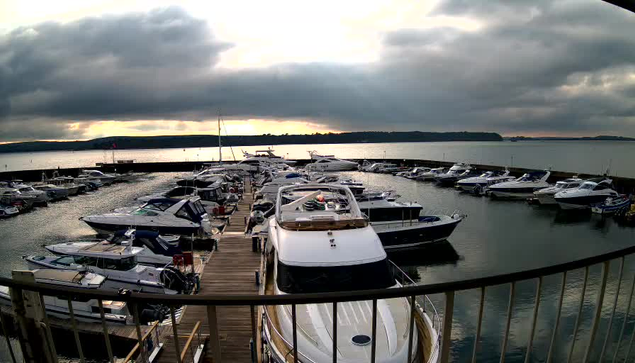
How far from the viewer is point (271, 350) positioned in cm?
591

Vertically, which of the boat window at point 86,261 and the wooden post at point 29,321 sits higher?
the wooden post at point 29,321

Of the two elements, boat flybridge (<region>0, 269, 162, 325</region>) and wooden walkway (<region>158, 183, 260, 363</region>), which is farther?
boat flybridge (<region>0, 269, 162, 325</region>)

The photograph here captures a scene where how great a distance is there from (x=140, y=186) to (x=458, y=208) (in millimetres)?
40329

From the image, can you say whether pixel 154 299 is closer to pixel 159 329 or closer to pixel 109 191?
pixel 159 329

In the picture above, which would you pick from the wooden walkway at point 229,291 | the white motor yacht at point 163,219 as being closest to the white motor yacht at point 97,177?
the white motor yacht at point 163,219

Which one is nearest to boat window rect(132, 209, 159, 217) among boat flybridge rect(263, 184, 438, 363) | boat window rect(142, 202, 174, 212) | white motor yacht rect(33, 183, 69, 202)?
boat window rect(142, 202, 174, 212)

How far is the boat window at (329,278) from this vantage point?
6.60 meters

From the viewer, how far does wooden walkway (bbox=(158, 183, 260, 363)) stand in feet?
28.0

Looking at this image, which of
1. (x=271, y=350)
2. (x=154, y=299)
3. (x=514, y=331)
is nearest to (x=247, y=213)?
(x=514, y=331)

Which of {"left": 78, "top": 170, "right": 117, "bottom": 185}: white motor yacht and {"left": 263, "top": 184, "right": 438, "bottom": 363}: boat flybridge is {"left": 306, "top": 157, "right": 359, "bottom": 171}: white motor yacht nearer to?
{"left": 78, "top": 170, "right": 117, "bottom": 185}: white motor yacht

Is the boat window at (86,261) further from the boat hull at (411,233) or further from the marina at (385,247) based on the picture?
the boat hull at (411,233)

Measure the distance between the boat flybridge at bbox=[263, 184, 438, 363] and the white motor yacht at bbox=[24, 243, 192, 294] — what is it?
20.8ft

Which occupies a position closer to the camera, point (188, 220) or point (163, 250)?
point (163, 250)

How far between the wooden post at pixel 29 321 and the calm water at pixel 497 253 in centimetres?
1051
